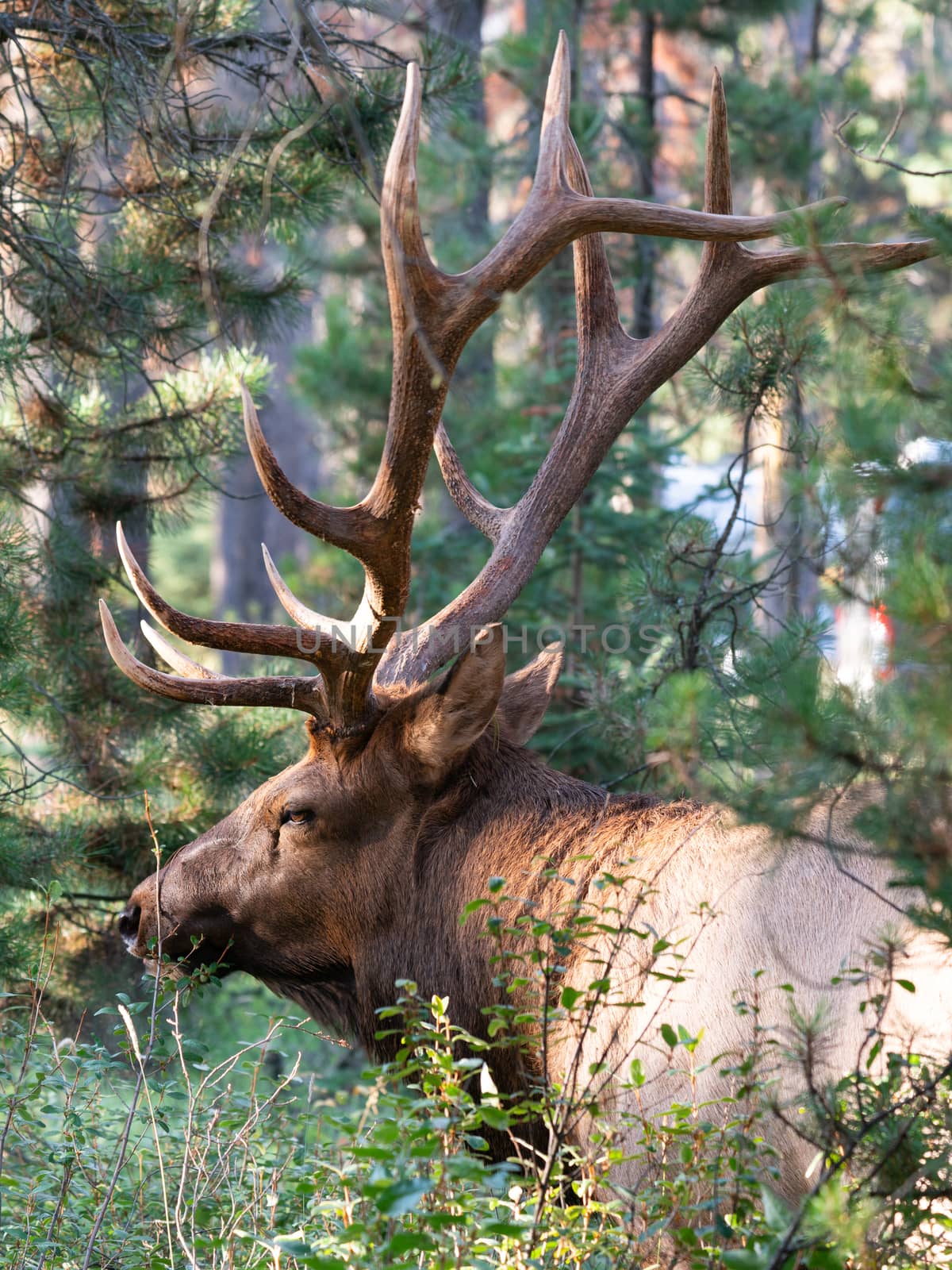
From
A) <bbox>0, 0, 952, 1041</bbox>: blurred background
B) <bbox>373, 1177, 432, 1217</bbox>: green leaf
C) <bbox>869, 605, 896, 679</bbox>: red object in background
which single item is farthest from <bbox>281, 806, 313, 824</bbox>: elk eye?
<bbox>869, 605, 896, 679</bbox>: red object in background

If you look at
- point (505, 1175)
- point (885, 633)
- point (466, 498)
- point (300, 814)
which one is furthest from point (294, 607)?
point (885, 633)

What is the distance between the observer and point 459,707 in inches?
143

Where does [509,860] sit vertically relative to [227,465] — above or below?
below

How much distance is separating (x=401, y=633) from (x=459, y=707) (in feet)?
2.61

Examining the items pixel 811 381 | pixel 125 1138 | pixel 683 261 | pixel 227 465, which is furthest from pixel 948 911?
pixel 683 261

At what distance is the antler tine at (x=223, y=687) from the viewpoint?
3857mm

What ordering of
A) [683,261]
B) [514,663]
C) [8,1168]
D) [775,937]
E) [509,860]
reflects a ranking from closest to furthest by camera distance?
1. [775,937]
2. [509,860]
3. [8,1168]
4. [514,663]
5. [683,261]

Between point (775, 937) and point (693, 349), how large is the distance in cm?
204

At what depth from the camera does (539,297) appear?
841 centimetres

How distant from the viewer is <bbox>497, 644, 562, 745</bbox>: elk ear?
14.0 ft

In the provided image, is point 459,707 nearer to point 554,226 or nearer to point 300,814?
point 300,814

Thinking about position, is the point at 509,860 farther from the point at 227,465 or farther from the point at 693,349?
the point at 227,465

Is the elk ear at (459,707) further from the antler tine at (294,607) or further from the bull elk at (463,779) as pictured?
the antler tine at (294,607)

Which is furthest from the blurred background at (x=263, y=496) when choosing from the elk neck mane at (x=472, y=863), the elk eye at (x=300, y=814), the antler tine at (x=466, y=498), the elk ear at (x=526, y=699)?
the antler tine at (x=466, y=498)
